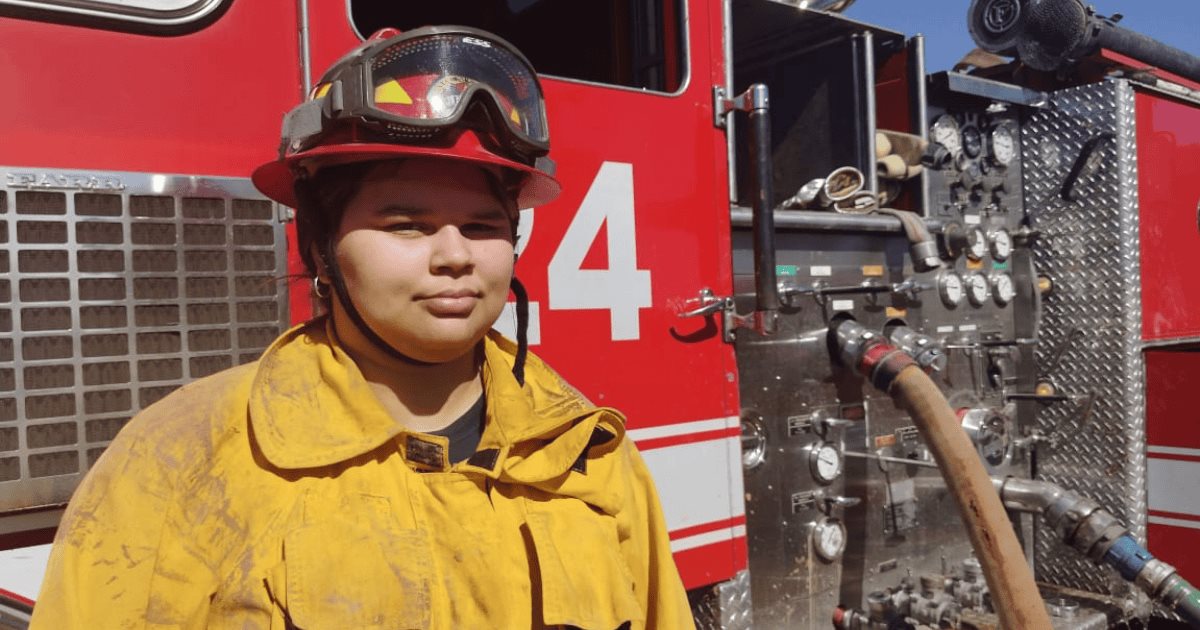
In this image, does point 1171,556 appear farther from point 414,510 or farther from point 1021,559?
point 414,510

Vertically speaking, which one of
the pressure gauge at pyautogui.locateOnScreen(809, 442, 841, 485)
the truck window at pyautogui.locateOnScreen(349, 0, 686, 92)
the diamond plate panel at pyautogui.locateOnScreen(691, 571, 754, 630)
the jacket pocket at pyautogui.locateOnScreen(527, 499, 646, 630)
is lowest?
the diamond plate panel at pyautogui.locateOnScreen(691, 571, 754, 630)

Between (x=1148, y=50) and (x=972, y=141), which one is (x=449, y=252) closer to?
(x=972, y=141)

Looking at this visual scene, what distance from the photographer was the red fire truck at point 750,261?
1.67 m

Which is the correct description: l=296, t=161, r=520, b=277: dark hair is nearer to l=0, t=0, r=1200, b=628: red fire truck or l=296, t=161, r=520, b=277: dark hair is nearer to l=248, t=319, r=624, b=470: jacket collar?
l=248, t=319, r=624, b=470: jacket collar

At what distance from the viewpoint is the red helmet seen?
133cm

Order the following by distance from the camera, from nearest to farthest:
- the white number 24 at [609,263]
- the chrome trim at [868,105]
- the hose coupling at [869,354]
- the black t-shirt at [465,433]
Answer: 1. the black t-shirt at [465,433]
2. the white number 24 at [609,263]
3. the hose coupling at [869,354]
4. the chrome trim at [868,105]

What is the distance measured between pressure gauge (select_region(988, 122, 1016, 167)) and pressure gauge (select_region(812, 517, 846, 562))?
1.81 meters

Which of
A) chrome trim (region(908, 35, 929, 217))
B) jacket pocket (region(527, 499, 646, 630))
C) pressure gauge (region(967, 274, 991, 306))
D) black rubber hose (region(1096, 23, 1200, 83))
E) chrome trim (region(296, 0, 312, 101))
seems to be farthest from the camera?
black rubber hose (region(1096, 23, 1200, 83))

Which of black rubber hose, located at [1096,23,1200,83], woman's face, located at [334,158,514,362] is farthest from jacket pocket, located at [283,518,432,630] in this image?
black rubber hose, located at [1096,23,1200,83]

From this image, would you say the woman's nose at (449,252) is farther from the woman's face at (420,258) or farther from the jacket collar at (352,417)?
the jacket collar at (352,417)

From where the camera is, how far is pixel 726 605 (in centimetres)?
266

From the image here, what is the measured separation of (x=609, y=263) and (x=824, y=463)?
3.90ft

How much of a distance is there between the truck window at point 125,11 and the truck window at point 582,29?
0.73 m

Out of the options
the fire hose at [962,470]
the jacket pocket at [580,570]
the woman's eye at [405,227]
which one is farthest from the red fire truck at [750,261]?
the jacket pocket at [580,570]
